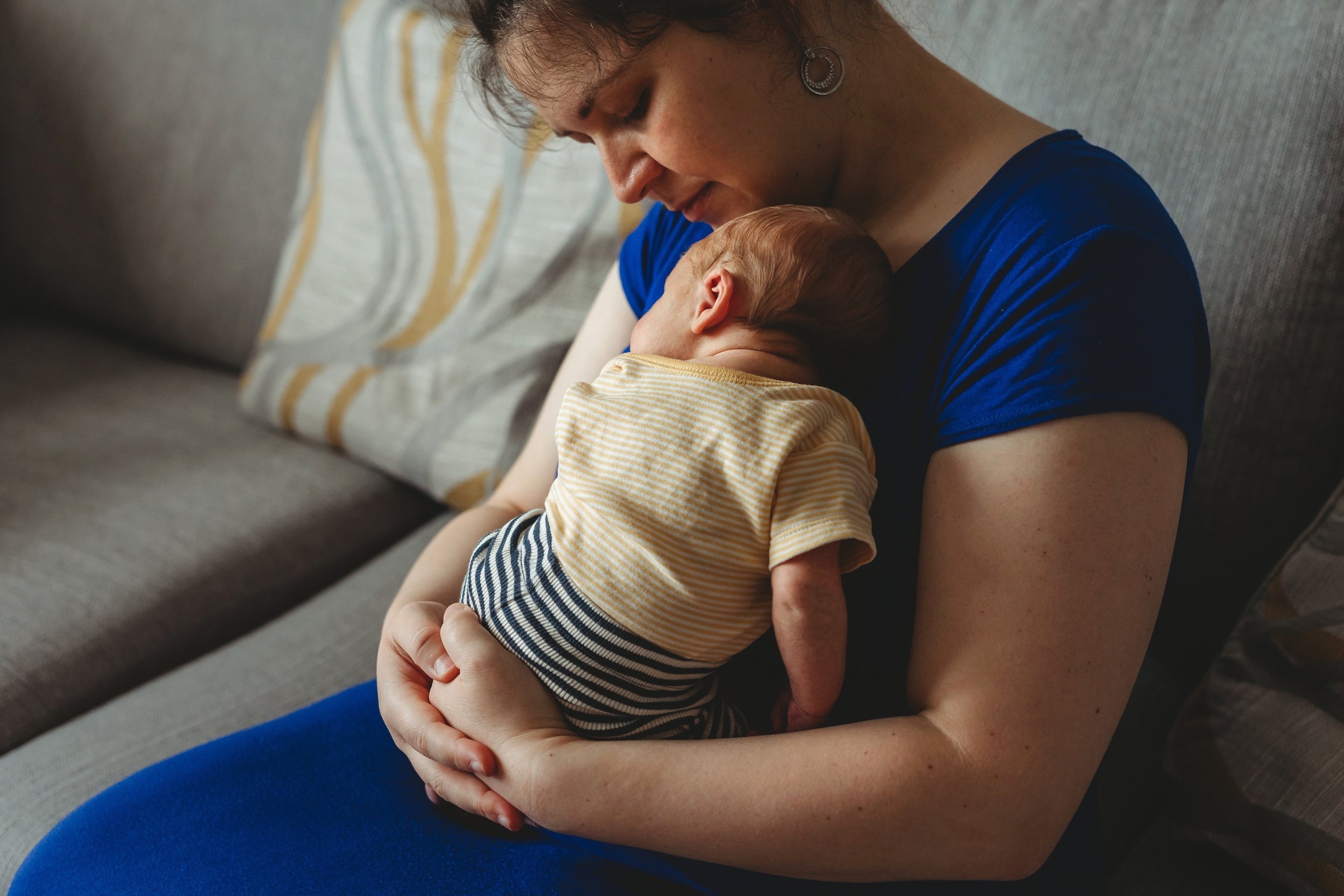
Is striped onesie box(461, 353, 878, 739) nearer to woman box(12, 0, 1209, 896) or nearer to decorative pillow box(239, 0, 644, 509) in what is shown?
woman box(12, 0, 1209, 896)

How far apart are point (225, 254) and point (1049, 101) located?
1.54 metres

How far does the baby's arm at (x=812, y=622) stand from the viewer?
28.5 inches

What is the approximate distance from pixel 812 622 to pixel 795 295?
0.87 ft

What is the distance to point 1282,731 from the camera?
0.94m

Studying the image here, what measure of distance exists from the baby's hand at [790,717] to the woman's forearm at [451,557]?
1.23 feet

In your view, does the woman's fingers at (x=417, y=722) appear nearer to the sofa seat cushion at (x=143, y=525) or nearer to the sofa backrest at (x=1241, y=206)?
the sofa seat cushion at (x=143, y=525)

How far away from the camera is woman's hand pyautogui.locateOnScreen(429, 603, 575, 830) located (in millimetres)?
785

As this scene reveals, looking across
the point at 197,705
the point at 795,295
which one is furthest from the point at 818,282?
the point at 197,705

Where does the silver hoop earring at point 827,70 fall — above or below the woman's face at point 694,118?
above

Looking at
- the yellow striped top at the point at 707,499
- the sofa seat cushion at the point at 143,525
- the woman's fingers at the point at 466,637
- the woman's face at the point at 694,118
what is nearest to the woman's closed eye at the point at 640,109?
the woman's face at the point at 694,118

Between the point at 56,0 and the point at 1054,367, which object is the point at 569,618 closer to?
the point at 1054,367

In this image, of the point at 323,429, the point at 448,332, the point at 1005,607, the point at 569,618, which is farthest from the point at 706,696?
the point at 323,429

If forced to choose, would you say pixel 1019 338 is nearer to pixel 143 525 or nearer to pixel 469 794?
pixel 469 794

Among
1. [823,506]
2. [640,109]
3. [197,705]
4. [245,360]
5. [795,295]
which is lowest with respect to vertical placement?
[197,705]
